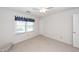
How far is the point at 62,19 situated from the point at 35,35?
664 millimetres

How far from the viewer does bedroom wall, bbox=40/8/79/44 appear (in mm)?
1395

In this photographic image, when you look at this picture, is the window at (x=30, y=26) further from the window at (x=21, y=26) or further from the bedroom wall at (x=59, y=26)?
the bedroom wall at (x=59, y=26)

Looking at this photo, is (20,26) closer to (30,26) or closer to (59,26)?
(30,26)

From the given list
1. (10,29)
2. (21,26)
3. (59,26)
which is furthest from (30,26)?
(59,26)

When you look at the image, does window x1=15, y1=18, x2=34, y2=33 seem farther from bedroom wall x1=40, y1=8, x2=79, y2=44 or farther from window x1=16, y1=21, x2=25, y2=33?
bedroom wall x1=40, y1=8, x2=79, y2=44

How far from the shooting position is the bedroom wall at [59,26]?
1.39 m

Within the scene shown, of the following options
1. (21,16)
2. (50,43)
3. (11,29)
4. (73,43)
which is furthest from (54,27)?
(11,29)

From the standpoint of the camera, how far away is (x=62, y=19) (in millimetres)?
1427

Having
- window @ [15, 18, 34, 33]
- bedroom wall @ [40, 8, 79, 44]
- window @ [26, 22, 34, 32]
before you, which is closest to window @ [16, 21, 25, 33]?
window @ [15, 18, 34, 33]

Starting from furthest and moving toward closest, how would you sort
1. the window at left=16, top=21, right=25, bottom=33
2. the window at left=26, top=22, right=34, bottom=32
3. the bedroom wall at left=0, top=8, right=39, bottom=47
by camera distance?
the window at left=26, top=22, right=34, bottom=32, the window at left=16, top=21, right=25, bottom=33, the bedroom wall at left=0, top=8, right=39, bottom=47

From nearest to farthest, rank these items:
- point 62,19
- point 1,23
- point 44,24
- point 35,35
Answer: point 1,23, point 62,19, point 44,24, point 35,35

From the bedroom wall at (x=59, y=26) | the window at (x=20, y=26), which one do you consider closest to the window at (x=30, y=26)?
the window at (x=20, y=26)
